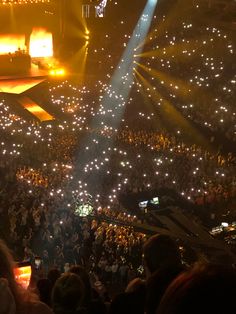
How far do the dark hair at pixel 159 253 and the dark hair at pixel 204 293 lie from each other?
148 centimetres

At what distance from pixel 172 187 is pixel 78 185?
283 cm

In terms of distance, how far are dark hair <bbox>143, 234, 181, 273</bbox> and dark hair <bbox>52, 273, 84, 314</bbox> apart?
568 millimetres

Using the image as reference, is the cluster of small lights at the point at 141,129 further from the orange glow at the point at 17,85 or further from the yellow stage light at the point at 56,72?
the orange glow at the point at 17,85

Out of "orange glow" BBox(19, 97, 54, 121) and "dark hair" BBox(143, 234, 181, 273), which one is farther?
"orange glow" BBox(19, 97, 54, 121)

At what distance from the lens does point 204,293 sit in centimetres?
120

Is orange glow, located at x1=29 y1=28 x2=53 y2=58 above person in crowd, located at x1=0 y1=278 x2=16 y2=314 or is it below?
above

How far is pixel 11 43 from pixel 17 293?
2167 centimetres

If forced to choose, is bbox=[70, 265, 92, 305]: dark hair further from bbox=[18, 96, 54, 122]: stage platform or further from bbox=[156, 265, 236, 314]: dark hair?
bbox=[18, 96, 54, 122]: stage platform

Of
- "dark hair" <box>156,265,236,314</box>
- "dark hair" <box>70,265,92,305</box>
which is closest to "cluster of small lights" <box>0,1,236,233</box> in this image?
"dark hair" <box>70,265,92,305</box>

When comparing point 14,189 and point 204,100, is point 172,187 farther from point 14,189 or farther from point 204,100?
point 204,100

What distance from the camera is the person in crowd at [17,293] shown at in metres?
2.15

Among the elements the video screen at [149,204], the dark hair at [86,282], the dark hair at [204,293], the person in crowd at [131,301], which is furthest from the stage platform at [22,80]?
the dark hair at [204,293]

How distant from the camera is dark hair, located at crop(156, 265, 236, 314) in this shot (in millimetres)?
1188

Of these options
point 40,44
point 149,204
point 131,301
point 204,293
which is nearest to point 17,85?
point 40,44
